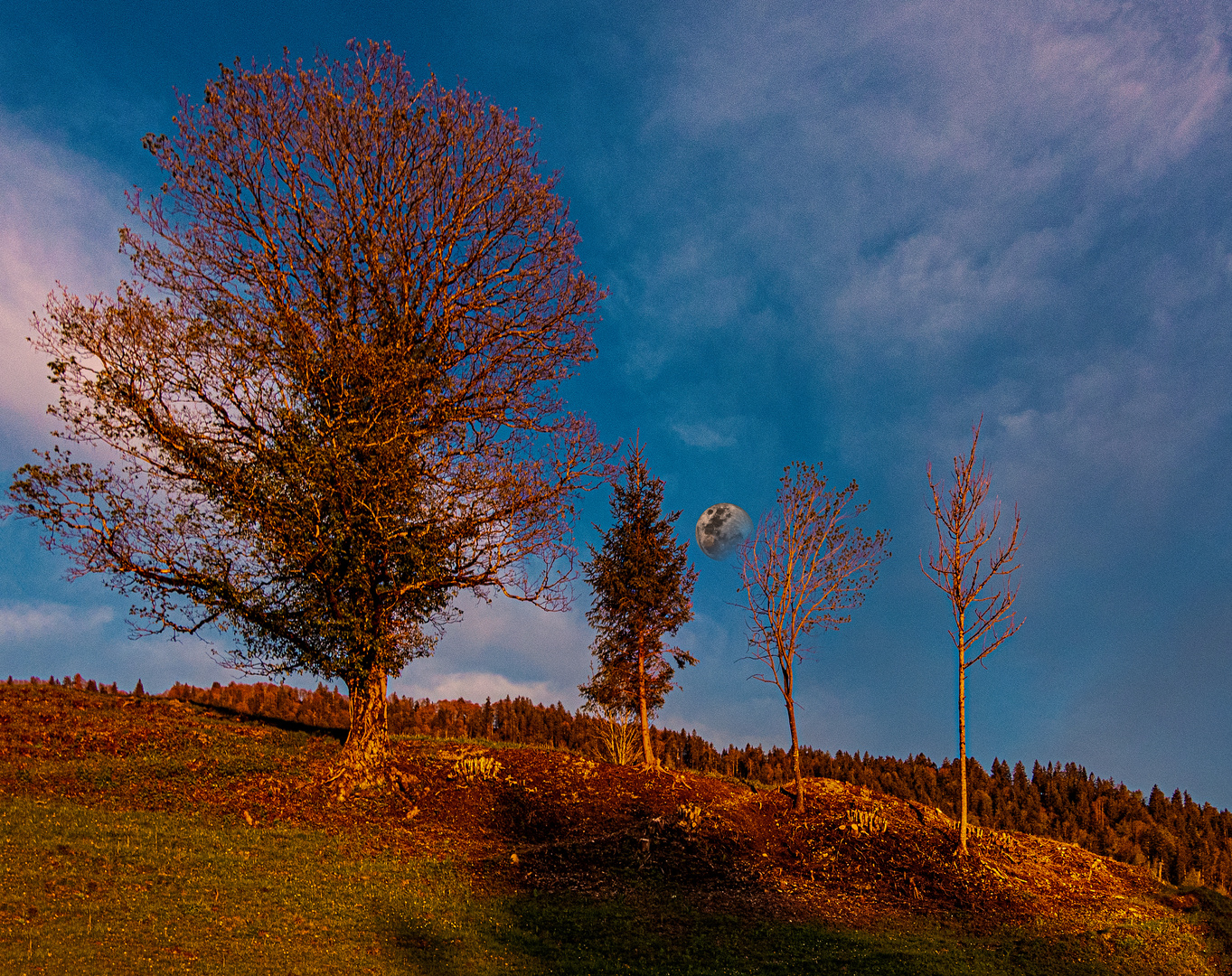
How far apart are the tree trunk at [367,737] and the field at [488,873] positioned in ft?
2.23

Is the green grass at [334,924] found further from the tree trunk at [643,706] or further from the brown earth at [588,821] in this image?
the tree trunk at [643,706]

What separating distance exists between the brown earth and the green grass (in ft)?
3.21

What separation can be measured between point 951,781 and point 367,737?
146 ft

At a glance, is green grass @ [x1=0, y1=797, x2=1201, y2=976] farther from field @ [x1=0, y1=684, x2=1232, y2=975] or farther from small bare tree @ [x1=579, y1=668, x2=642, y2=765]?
small bare tree @ [x1=579, y1=668, x2=642, y2=765]

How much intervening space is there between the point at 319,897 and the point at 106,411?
12.4 meters

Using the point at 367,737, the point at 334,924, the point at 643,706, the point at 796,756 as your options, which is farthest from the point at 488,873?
the point at 643,706

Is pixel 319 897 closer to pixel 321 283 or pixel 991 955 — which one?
pixel 991 955

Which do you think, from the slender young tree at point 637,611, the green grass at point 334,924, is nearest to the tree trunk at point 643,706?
the slender young tree at point 637,611

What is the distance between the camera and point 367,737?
19.9 metres

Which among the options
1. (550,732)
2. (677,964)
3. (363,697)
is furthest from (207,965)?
(550,732)

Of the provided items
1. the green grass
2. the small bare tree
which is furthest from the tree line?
the green grass

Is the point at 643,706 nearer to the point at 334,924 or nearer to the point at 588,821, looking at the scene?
the point at 588,821

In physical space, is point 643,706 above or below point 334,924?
above

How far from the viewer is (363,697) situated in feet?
65.7
